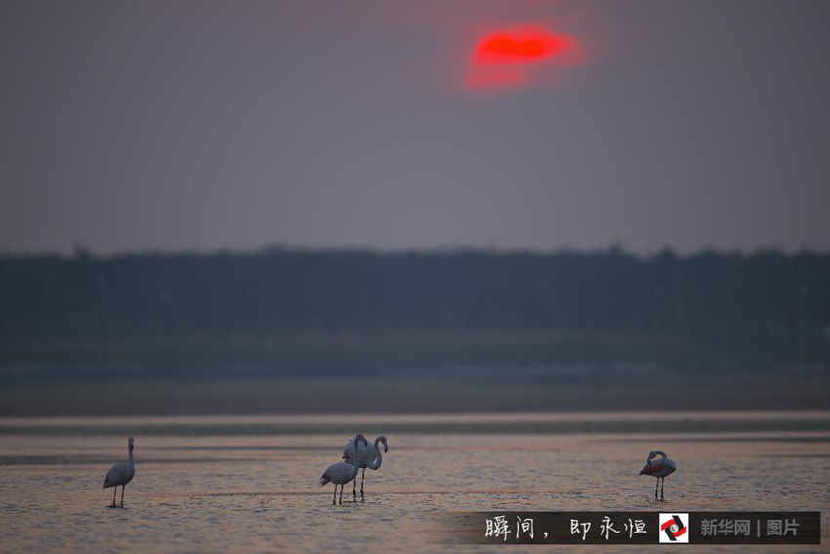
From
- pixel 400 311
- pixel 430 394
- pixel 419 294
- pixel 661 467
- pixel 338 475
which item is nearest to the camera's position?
pixel 338 475

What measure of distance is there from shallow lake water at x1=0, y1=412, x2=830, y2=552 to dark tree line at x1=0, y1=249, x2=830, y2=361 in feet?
186

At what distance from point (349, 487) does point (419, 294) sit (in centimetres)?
8872

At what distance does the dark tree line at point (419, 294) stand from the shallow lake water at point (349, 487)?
56.8 meters

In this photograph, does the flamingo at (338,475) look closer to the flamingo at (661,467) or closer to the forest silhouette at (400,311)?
the flamingo at (661,467)

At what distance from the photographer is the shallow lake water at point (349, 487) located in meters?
20.5

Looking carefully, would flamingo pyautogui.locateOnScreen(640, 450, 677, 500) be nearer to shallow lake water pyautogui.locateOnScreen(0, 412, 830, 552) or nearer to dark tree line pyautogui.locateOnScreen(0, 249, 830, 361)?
shallow lake water pyautogui.locateOnScreen(0, 412, 830, 552)

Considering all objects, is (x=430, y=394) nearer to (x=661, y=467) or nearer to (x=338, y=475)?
(x=661, y=467)

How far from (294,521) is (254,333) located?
79.5 meters

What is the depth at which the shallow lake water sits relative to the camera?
67.3 feet

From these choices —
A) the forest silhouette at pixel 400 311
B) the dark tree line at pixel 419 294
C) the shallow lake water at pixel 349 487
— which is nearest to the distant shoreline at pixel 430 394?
the forest silhouette at pixel 400 311

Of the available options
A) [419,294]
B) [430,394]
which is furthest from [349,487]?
[419,294]

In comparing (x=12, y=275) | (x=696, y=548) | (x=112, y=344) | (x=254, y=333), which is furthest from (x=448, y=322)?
(x=696, y=548)

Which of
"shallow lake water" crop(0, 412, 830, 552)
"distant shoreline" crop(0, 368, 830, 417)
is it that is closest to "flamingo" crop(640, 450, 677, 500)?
"shallow lake water" crop(0, 412, 830, 552)

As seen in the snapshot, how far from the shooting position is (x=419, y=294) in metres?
115
